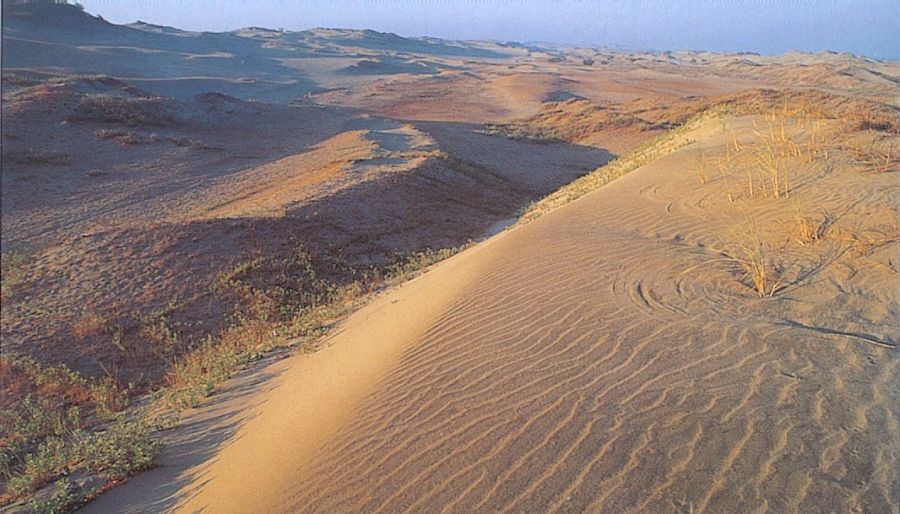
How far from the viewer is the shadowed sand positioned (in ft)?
9.68

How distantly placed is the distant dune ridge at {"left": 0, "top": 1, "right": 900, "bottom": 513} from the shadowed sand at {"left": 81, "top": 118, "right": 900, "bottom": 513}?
2 cm

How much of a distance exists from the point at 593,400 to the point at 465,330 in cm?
159

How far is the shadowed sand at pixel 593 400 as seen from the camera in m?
2.95

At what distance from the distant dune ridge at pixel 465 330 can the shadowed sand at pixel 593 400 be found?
0.02 metres

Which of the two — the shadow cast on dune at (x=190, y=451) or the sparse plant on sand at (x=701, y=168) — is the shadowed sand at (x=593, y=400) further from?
the sparse plant on sand at (x=701, y=168)

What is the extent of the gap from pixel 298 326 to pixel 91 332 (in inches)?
119

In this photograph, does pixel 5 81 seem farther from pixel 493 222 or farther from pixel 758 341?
pixel 758 341

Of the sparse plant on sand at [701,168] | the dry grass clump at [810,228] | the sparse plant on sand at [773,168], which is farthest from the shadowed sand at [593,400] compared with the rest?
the sparse plant on sand at [701,168]

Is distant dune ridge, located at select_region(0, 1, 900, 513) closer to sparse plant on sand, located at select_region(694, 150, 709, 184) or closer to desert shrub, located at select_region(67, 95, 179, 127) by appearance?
sparse plant on sand, located at select_region(694, 150, 709, 184)

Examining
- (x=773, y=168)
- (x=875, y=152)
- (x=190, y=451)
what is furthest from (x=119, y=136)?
(x=875, y=152)

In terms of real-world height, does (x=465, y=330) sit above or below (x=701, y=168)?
below

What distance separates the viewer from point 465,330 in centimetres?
502

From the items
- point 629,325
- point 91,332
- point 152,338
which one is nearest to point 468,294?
point 629,325

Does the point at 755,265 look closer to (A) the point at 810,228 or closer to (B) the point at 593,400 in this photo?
(A) the point at 810,228
